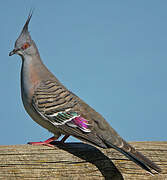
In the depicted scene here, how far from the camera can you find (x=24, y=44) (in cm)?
529

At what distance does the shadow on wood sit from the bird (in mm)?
199

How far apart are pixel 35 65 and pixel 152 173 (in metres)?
2.69

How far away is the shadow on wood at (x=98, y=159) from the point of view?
11.4 ft

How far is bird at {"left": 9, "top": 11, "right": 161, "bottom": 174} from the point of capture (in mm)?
4257

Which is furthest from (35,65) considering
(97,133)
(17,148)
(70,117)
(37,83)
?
(17,148)

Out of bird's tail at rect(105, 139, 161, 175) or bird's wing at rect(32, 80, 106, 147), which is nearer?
bird's tail at rect(105, 139, 161, 175)

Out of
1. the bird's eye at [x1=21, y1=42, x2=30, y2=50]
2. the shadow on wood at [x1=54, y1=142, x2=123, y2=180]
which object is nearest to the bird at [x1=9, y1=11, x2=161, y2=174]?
the bird's eye at [x1=21, y1=42, x2=30, y2=50]

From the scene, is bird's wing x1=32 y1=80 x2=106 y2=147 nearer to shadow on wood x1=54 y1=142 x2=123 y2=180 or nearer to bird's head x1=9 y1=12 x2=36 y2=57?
shadow on wood x1=54 y1=142 x2=123 y2=180

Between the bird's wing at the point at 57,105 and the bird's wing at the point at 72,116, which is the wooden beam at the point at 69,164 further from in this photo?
the bird's wing at the point at 57,105

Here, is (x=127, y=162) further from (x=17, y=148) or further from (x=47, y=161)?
(x=17, y=148)

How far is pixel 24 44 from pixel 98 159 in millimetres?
2521

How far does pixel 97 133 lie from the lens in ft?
14.1

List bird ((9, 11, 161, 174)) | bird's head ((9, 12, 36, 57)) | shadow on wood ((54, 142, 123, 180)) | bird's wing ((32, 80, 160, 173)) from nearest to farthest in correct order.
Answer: shadow on wood ((54, 142, 123, 180))
bird's wing ((32, 80, 160, 173))
bird ((9, 11, 161, 174))
bird's head ((9, 12, 36, 57))

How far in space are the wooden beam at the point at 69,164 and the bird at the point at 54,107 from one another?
28 centimetres
